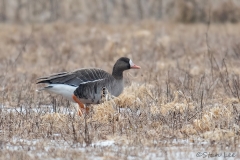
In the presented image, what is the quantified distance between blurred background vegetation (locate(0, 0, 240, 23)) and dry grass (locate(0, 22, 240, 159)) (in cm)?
258

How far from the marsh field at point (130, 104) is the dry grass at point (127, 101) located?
0.04 ft

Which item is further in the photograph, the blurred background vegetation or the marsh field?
the blurred background vegetation

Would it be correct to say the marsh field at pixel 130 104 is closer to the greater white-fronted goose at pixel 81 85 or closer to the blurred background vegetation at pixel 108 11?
the greater white-fronted goose at pixel 81 85

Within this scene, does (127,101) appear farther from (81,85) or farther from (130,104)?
(81,85)

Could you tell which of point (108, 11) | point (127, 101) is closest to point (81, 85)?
point (127, 101)

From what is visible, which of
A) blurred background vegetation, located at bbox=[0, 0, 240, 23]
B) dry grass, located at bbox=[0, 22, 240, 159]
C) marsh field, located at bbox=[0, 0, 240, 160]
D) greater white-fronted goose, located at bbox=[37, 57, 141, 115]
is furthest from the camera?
blurred background vegetation, located at bbox=[0, 0, 240, 23]

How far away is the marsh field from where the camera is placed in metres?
6.94

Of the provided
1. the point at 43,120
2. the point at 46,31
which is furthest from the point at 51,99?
the point at 46,31

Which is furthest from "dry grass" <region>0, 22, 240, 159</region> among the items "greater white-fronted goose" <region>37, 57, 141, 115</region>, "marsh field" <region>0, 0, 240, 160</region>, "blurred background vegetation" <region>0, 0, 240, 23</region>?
"blurred background vegetation" <region>0, 0, 240, 23</region>

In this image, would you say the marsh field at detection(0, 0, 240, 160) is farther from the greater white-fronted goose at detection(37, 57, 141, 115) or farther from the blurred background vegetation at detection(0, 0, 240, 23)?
the blurred background vegetation at detection(0, 0, 240, 23)

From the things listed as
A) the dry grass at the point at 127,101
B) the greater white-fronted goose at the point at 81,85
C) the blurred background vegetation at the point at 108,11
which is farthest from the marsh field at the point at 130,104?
the blurred background vegetation at the point at 108,11

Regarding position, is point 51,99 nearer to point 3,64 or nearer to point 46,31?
point 3,64

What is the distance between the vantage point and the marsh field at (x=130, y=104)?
22.8 ft

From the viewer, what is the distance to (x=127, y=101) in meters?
9.47
